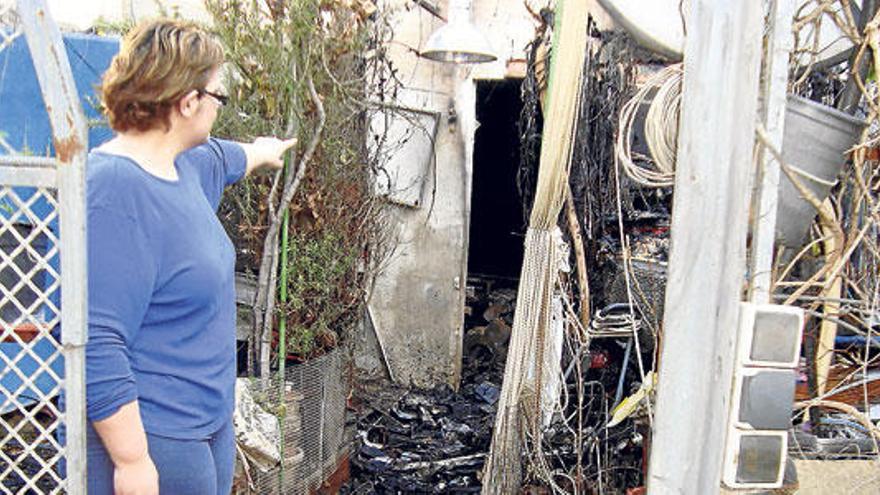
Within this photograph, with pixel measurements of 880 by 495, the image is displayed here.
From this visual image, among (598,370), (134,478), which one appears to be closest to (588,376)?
(598,370)

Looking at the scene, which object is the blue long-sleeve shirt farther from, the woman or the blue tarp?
the blue tarp

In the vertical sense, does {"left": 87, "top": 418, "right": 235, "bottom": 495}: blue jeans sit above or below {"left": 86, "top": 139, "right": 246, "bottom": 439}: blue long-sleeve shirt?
below

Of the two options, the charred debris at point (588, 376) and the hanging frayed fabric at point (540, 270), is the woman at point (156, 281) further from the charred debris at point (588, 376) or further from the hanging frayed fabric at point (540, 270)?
the charred debris at point (588, 376)

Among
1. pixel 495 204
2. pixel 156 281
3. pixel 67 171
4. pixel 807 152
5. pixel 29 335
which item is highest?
pixel 807 152

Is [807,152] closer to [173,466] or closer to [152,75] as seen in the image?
[152,75]

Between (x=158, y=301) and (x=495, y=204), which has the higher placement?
(x=495, y=204)

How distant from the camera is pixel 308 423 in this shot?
4438mm

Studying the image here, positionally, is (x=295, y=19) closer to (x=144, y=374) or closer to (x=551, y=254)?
(x=551, y=254)

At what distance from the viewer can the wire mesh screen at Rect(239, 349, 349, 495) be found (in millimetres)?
4082

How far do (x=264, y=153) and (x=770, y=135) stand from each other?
2.08 m

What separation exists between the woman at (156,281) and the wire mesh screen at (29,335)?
0.16 meters

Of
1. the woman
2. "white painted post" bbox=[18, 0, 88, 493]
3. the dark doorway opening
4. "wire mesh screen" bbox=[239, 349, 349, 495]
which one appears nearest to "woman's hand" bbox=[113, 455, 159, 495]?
the woman

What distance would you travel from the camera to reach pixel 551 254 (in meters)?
4.20

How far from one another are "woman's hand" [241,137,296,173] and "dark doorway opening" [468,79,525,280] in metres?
7.72
